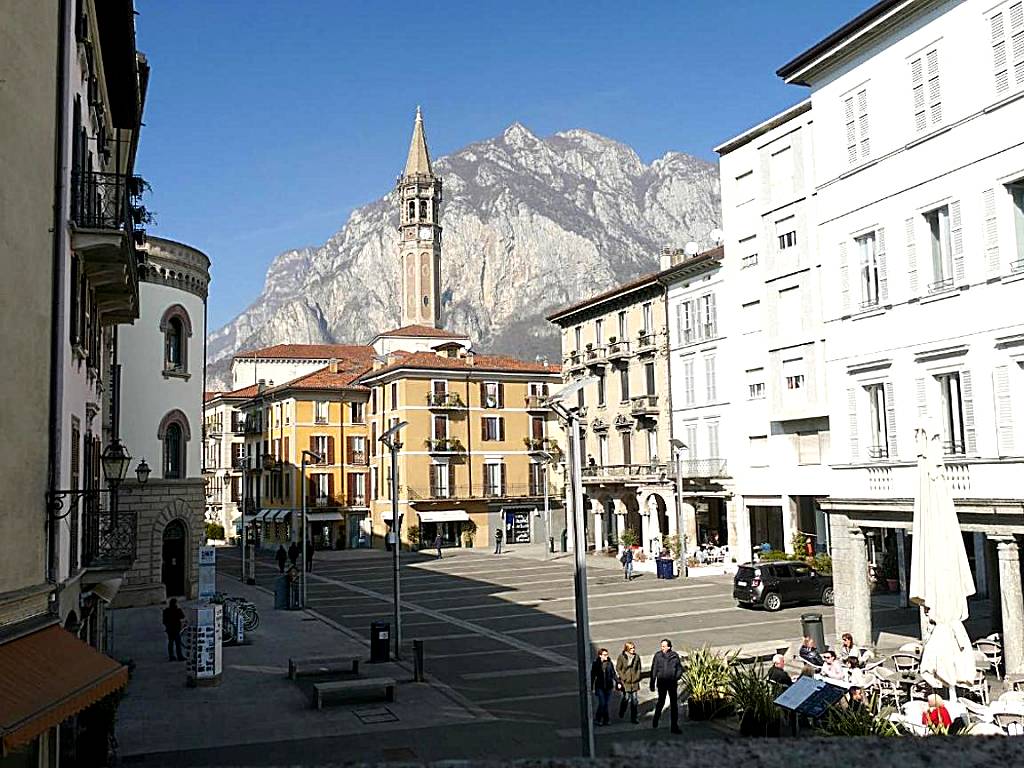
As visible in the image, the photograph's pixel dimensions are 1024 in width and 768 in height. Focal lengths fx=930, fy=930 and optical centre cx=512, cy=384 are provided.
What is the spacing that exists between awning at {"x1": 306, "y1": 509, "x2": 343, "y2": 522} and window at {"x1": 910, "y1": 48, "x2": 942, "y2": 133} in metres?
55.6

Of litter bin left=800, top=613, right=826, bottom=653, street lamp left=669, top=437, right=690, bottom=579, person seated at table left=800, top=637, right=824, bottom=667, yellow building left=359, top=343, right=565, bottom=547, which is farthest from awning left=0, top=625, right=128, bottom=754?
yellow building left=359, top=343, right=565, bottom=547

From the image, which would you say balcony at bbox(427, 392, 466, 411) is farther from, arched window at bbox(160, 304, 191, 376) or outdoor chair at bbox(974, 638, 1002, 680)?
outdoor chair at bbox(974, 638, 1002, 680)

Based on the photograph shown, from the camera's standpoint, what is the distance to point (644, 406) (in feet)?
178

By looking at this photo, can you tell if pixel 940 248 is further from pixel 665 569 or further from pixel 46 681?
pixel 665 569

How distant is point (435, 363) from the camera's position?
222ft

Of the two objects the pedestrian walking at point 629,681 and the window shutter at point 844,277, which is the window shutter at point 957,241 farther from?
the pedestrian walking at point 629,681

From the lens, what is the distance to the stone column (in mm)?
18078

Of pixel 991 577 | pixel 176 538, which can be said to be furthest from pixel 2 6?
pixel 176 538

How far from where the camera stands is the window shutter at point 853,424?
2208cm

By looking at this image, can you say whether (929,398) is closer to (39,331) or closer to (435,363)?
(39,331)

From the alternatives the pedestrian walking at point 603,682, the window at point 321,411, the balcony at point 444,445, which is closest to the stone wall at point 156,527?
the pedestrian walking at point 603,682

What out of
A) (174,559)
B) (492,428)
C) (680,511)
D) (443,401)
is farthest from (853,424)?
(492,428)

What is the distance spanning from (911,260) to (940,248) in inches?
→ 25.3

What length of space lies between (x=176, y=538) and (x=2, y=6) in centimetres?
3066
